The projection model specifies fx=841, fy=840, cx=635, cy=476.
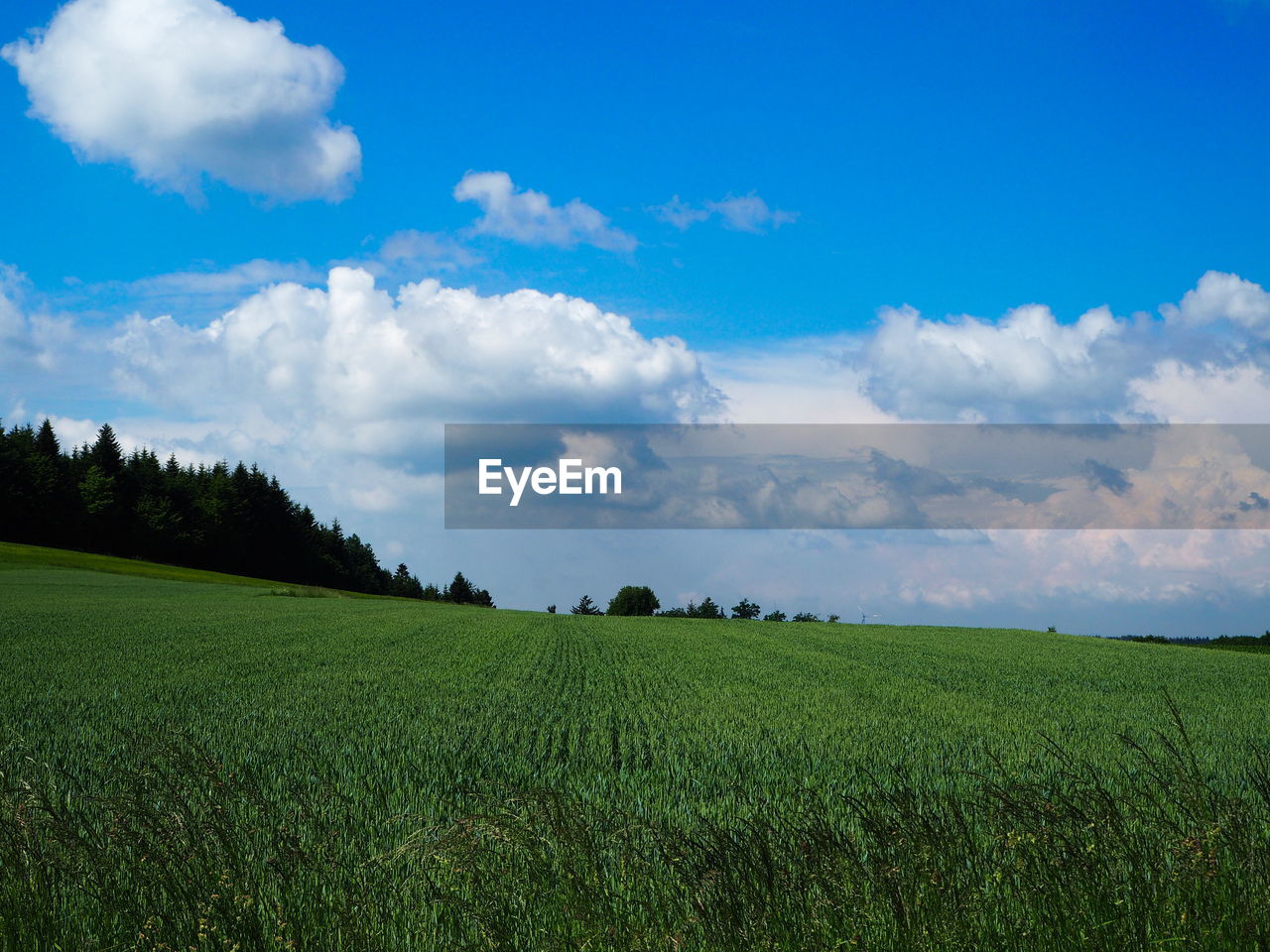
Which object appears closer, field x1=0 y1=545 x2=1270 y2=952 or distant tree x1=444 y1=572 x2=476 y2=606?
field x1=0 y1=545 x2=1270 y2=952

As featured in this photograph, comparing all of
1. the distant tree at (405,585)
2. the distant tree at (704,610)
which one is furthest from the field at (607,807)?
the distant tree at (405,585)

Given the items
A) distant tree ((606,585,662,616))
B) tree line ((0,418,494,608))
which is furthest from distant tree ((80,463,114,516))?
distant tree ((606,585,662,616))

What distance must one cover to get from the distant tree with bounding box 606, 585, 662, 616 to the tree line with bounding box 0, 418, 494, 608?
44.1m

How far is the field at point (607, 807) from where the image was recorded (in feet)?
14.3

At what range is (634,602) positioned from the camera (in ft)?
397

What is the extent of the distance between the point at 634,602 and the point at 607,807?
115218 mm

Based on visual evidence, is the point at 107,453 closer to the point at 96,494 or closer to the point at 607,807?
the point at 96,494

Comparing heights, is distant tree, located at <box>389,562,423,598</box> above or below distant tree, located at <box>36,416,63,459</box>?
below

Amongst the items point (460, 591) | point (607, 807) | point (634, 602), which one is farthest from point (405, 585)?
point (607, 807)

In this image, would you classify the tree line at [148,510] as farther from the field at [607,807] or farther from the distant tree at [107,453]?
the field at [607,807]

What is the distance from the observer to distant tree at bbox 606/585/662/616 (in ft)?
381

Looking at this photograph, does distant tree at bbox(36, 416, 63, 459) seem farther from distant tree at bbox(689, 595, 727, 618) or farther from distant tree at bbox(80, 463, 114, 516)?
distant tree at bbox(689, 595, 727, 618)

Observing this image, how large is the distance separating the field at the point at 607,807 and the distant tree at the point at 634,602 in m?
96.2

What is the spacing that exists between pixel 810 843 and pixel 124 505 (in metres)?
106
